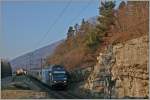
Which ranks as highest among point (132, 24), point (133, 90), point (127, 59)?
point (132, 24)

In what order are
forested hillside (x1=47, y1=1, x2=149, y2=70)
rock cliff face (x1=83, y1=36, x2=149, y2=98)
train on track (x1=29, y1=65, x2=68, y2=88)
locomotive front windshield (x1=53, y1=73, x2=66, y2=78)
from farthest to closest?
1. forested hillside (x1=47, y1=1, x2=149, y2=70)
2. locomotive front windshield (x1=53, y1=73, x2=66, y2=78)
3. train on track (x1=29, y1=65, x2=68, y2=88)
4. rock cliff face (x1=83, y1=36, x2=149, y2=98)

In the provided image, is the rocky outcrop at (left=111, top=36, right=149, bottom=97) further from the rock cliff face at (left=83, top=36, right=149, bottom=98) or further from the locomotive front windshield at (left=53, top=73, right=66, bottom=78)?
the locomotive front windshield at (left=53, top=73, right=66, bottom=78)

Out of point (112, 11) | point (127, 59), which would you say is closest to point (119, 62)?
point (127, 59)

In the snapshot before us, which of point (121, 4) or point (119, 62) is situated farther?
point (121, 4)

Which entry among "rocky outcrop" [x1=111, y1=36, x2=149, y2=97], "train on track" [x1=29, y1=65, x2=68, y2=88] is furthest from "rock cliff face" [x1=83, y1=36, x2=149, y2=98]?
"train on track" [x1=29, y1=65, x2=68, y2=88]

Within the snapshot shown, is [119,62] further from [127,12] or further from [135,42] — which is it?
[127,12]

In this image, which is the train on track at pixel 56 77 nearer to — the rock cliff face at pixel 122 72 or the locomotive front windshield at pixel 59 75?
the locomotive front windshield at pixel 59 75

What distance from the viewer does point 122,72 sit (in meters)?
24.7

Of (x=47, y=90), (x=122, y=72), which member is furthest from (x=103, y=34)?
(x=47, y=90)

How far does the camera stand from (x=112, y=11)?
35469mm

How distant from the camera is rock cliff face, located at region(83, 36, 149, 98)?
69.2ft

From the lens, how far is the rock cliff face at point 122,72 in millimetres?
21094

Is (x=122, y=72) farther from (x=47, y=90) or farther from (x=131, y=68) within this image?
(x=47, y=90)

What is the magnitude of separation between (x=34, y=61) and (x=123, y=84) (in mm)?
33255
